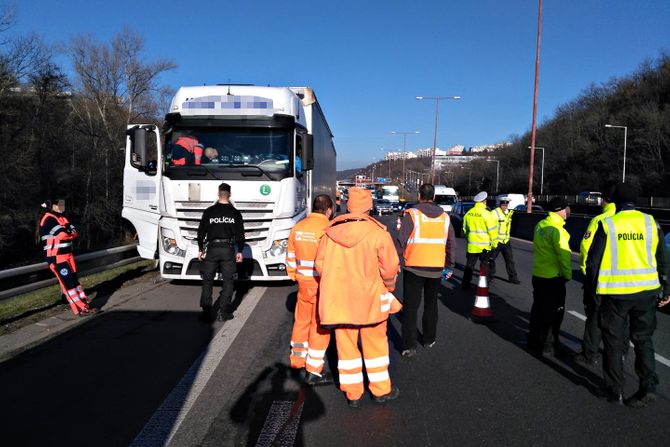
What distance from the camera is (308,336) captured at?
5.18 m

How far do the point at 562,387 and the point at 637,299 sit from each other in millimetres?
1071

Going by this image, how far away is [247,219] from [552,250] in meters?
5.04

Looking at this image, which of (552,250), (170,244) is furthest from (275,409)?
(170,244)

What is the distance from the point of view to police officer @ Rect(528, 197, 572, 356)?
18.4ft

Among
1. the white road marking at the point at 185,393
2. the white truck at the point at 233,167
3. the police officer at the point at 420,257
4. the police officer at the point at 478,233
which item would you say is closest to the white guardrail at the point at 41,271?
the white truck at the point at 233,167

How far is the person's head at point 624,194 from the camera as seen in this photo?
179 inches

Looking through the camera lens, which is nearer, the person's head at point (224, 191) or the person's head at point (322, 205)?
the person's head at point (322, 205)

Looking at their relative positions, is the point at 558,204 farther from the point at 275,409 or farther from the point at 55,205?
the point at 55,205

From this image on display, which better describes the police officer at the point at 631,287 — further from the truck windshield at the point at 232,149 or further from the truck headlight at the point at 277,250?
the truck windshield at the point at 232,149

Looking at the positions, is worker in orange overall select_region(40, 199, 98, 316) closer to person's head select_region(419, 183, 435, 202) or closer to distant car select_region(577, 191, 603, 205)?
person's head select_region(419, 183, 435, 202)

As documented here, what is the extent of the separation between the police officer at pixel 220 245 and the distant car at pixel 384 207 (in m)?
38.7

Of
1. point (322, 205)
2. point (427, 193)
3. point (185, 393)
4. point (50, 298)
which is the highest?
point (427, 193)

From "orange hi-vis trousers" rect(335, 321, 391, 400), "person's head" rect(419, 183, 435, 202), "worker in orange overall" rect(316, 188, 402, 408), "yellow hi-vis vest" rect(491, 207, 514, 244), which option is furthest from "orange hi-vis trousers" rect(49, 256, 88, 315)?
"yellow hi-vis vest" rect(491, 207, 514, 244)

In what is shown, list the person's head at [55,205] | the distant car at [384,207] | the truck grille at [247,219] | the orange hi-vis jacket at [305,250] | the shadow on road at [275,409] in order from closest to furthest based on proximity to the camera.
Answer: the shadow on road at [275,409]
the orange hi-vis jacket at [305,250]
the person's head at [55,205]
the truck grille at [247,219]
the distant car at [384,207]
